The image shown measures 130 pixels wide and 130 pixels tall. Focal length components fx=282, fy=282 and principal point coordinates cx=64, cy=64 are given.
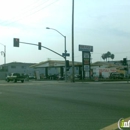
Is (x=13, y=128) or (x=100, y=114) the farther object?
(x=100, y=114)

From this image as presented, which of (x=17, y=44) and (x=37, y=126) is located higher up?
(x=17, y=44)

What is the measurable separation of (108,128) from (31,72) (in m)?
121

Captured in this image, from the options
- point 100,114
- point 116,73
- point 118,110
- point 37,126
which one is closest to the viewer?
point 37,126

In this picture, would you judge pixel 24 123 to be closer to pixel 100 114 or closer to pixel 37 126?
pixel 37 126

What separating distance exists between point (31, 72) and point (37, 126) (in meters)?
120

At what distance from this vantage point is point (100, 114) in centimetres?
1110

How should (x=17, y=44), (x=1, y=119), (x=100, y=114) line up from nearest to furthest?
(x=1, y=119), (x=100, y=114), (x=17, y=44)

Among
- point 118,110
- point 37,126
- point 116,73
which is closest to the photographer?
point 37,126

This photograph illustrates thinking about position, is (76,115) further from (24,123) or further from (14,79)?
(14,79)

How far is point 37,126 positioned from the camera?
29.6 feet

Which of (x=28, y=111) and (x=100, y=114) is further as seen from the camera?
(x=28, y=111)

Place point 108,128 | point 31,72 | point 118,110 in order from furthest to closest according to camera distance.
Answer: point 31,72, point 118,110, point 108,128

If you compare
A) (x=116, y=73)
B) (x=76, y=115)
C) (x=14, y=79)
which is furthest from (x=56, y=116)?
(x=116, y=73)

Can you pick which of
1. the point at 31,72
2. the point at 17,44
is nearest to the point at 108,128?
the point at 17,44
